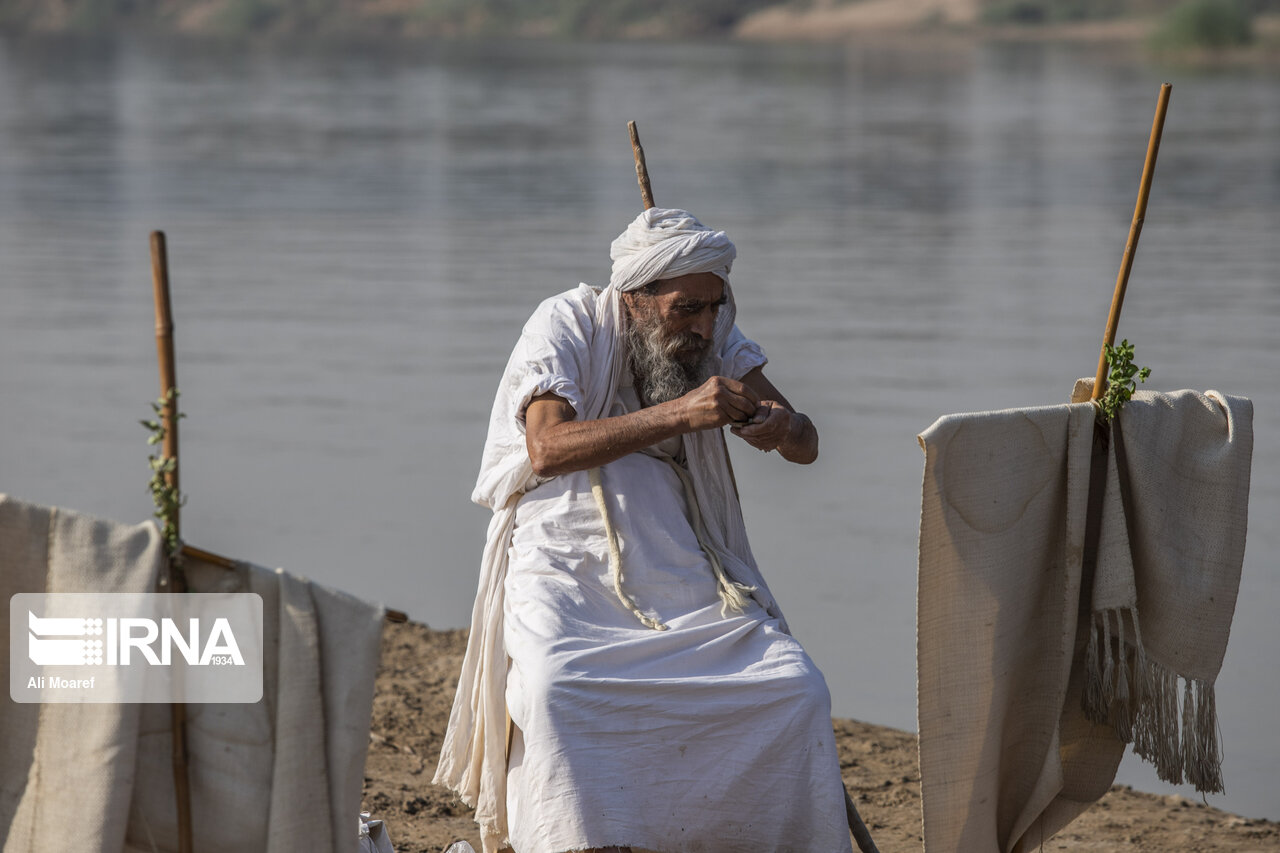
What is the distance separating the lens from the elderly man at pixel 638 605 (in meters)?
3.14

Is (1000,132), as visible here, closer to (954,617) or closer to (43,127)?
(43,127)

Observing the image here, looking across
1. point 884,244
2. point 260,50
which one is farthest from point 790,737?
point 260,50

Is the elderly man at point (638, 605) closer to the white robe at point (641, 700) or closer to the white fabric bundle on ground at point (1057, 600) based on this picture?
the white robe at point (641, 700)

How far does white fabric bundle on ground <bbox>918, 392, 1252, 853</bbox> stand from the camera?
125 inches

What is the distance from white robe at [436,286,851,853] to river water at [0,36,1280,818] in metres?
1.93

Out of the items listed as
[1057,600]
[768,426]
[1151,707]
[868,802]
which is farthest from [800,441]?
[868,802]

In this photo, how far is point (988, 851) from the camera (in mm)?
3328

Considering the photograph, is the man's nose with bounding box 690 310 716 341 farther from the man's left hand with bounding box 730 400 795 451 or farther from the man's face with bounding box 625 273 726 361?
the man's left hand with bounding box 730 400 795 451

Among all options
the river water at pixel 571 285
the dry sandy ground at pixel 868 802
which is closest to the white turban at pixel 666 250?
the dry sandy ground at pixel 868 802

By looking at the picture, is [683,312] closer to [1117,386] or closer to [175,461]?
[1117,386]

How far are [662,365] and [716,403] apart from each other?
13.0 inches

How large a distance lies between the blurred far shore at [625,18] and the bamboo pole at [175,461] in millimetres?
52424

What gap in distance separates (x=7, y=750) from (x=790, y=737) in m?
1.37

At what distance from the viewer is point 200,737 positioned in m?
2.66
